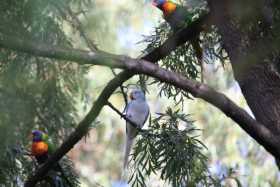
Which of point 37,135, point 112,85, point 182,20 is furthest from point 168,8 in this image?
point 112,85

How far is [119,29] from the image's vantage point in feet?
17.2

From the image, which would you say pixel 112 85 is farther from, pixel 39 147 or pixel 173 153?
pixel 39 147

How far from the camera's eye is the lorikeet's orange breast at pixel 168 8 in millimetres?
2483

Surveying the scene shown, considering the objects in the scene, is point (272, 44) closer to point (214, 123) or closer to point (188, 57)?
point (188, 57)

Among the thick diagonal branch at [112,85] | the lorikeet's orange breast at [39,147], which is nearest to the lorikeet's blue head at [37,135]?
the lorikeet's orange breast at [39,147]

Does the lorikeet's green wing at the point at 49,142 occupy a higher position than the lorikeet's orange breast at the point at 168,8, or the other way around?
the lorikeet's orange breast at the point at 168,8

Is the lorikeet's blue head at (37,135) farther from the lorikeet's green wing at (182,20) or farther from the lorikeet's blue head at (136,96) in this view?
the lorikeet's green wing at (182,20)

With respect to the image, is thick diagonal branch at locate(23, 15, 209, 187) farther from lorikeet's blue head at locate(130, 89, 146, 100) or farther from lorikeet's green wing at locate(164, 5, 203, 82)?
lorikeet's blue head at locate(130, 89, 146, 100)

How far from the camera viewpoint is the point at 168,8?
8.64 ft

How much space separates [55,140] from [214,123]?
260cm

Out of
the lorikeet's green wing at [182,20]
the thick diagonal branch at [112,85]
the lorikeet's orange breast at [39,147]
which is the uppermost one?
the lorikeet's green wing at [182,20]

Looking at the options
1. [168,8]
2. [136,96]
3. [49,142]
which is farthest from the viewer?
[136,96]

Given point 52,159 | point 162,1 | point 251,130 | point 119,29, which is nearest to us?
point 251,130

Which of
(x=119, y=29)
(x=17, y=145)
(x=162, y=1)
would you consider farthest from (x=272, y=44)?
(x=119, y=29)
